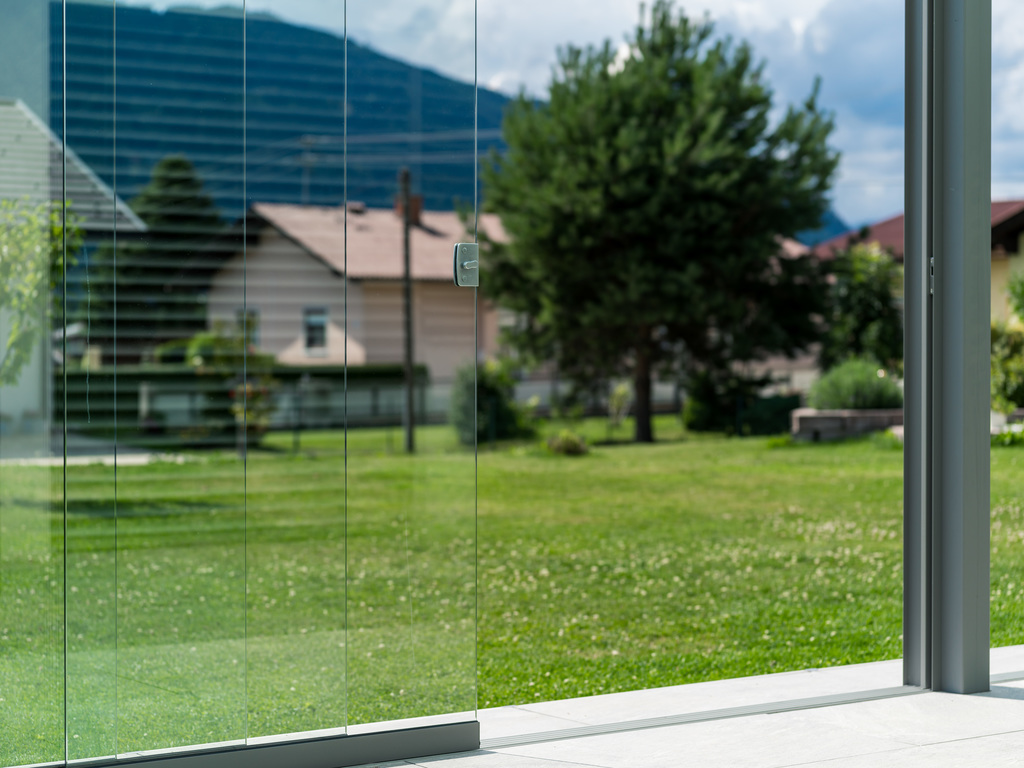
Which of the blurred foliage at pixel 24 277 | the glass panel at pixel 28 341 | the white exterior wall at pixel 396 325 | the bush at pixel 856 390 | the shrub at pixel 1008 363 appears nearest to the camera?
the glass panel at pixel 28 341

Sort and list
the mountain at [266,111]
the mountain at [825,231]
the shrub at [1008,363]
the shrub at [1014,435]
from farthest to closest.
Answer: the mountain at [825,231], the shrub at [1008,363], the mountain at [266,111], the shrub at [1014,435]

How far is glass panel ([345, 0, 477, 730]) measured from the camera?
8.39 ft

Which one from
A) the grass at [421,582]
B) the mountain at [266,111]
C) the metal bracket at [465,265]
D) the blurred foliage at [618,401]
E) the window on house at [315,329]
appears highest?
the mountain at [266,111]

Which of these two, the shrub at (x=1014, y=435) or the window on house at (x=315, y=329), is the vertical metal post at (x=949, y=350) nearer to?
the shrub at (x=1014, y=435)

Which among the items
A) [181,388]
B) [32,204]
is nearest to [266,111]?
[32,204]

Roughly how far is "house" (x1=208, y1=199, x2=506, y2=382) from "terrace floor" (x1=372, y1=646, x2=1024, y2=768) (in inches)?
159

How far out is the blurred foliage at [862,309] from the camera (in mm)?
14266

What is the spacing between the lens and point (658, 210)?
45.9ft

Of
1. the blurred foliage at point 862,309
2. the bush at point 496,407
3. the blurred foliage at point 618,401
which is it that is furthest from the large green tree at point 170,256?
the blurred foliage at point 862,309

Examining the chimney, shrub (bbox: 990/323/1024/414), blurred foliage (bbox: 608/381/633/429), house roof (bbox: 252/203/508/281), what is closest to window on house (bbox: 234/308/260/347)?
house roof (bbox: 252/203/508/281)

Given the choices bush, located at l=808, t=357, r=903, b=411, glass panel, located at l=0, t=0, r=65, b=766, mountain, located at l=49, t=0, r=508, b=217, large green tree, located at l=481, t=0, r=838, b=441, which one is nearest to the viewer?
glass panel, located at l=0, t=0, r=65, b=766

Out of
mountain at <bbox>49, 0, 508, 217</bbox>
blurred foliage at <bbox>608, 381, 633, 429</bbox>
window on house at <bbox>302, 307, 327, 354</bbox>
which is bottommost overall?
blurred foliage at <bbox>608, 381, 633, 429</bbox>

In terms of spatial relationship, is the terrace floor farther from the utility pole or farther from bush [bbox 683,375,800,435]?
bush [bbox 683,375,800,435]

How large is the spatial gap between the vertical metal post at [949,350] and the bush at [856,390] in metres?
9.39
